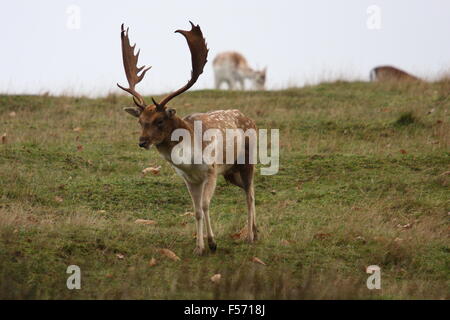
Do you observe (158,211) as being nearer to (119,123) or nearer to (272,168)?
(272,168)

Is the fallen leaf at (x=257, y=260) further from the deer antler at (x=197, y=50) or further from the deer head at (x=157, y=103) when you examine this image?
the deer antler at (x=197, y=50)

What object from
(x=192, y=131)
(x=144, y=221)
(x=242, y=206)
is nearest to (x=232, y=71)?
(x=242, y=206)

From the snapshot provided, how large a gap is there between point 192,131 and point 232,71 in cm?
2128

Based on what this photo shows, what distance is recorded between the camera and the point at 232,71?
30.0m

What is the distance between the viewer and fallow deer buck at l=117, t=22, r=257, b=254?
871 cm

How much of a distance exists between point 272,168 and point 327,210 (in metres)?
2.28

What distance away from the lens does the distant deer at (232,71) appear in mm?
29938

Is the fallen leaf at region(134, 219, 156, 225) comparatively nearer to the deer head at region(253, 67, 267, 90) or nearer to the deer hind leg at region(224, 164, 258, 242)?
the deer hind leg at region(224, 164, 258, 242)

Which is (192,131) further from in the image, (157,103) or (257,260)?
(257,260)

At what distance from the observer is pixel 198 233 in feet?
29.1

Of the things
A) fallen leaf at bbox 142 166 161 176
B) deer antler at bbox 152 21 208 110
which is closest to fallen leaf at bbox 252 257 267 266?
deer antler at bbox 152 21 208 110

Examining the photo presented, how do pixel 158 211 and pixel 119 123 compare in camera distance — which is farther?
pixel 119 123

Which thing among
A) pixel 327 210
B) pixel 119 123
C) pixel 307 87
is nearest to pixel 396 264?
pixel 327 210

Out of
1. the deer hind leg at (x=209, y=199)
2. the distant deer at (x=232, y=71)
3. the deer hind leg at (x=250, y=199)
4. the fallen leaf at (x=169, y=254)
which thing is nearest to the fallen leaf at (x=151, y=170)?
the deer hind leg at (x=250, y=199)
